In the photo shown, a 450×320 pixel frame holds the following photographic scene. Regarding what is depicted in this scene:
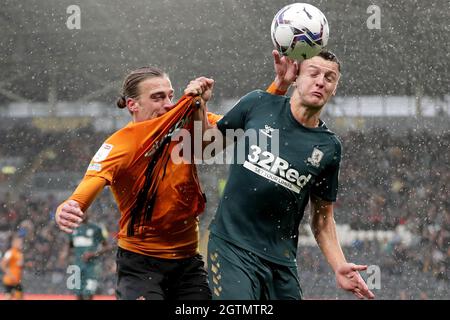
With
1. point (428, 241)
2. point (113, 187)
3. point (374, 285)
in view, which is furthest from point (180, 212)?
point (428, 241)

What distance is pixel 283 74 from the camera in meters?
4.45

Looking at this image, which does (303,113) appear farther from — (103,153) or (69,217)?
(69,217)

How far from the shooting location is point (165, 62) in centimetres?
1448

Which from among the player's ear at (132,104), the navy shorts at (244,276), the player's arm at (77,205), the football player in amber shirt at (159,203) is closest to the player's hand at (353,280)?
the navy shorts at (244,276)

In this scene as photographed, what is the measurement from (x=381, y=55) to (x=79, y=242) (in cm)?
600

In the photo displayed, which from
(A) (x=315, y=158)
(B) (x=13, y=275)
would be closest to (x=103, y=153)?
(A) (x=315, y=158)

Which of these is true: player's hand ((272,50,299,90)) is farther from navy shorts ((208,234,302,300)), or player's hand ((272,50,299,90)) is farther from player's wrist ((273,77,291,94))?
navy shorts ((208,234,302,300))

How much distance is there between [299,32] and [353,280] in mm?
1305

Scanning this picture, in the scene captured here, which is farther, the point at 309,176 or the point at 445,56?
the point at 445,56

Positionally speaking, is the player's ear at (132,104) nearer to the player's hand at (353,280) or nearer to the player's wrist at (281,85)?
the player's wrist at (281,85)

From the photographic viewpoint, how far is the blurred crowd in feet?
43.0

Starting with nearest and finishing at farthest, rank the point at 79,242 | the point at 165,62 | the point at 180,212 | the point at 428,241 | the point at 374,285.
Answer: the point at 180,212 → the point at 79,242 → the point at 374,285 → the point at 428,241 → the point at 165,62
